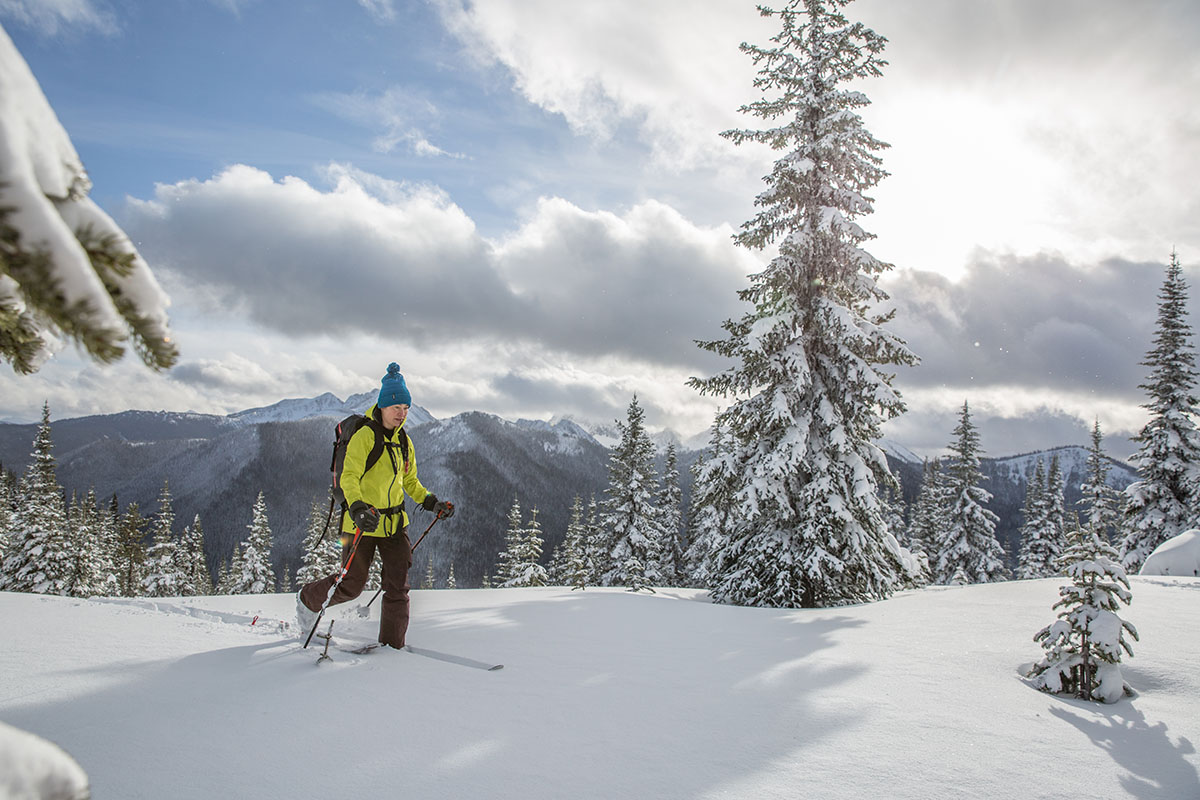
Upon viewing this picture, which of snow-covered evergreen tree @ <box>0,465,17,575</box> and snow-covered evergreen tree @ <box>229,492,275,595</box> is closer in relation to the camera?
snow-covered evergreen tree @ <box>0,465,17,575</box>

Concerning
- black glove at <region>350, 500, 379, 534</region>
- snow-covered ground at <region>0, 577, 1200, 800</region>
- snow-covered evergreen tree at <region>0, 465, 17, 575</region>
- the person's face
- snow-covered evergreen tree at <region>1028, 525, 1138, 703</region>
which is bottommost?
snow-covered evergreen tree at <region>0, 465, 17, 575</region>

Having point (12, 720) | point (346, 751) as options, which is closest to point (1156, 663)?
point (346, 751)

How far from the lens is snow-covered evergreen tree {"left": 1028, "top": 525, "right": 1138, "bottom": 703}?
4.39 m

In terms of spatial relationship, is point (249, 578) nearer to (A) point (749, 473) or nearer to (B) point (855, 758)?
(A) point (749, 473)

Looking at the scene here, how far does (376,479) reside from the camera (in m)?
5.36

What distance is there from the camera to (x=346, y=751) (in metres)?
3.02

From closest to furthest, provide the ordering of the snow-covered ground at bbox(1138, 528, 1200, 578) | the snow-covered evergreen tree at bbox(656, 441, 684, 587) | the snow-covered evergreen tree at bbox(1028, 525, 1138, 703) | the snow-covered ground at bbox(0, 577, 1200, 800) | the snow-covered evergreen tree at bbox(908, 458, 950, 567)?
the snow-covered ground at bbox(0, 577, 1200, 800) < the snow-covered evergreen tree at bbox(1028, 525, 1138, 703) < the snow-covered ground at bbox(1138, 528, 1200, 578) < the snow-covered evergreen tree at bbox(656, 441, 684, 587) < the snow-covered evergreen tree at bbox(908, 458, 950, 567)

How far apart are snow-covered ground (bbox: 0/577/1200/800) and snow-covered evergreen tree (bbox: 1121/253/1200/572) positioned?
2159cm

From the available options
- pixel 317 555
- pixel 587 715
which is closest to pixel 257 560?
pixel 317 555

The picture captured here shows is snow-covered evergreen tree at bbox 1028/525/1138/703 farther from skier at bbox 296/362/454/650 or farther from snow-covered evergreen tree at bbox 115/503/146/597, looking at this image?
snow-covered evergreen tree at bbox 115/503/146/597

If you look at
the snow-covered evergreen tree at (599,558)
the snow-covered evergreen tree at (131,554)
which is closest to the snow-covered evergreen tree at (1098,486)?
the snow-covered evergreen tree at (599,558)

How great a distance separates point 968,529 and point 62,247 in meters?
36.2

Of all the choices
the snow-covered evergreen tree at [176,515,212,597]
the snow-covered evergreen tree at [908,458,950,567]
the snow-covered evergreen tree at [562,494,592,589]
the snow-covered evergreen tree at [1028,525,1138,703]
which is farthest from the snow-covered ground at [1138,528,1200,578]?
the snow-covered evergreen tree at [176,515,212,597]

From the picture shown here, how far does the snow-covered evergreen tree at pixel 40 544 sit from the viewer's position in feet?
77.0
